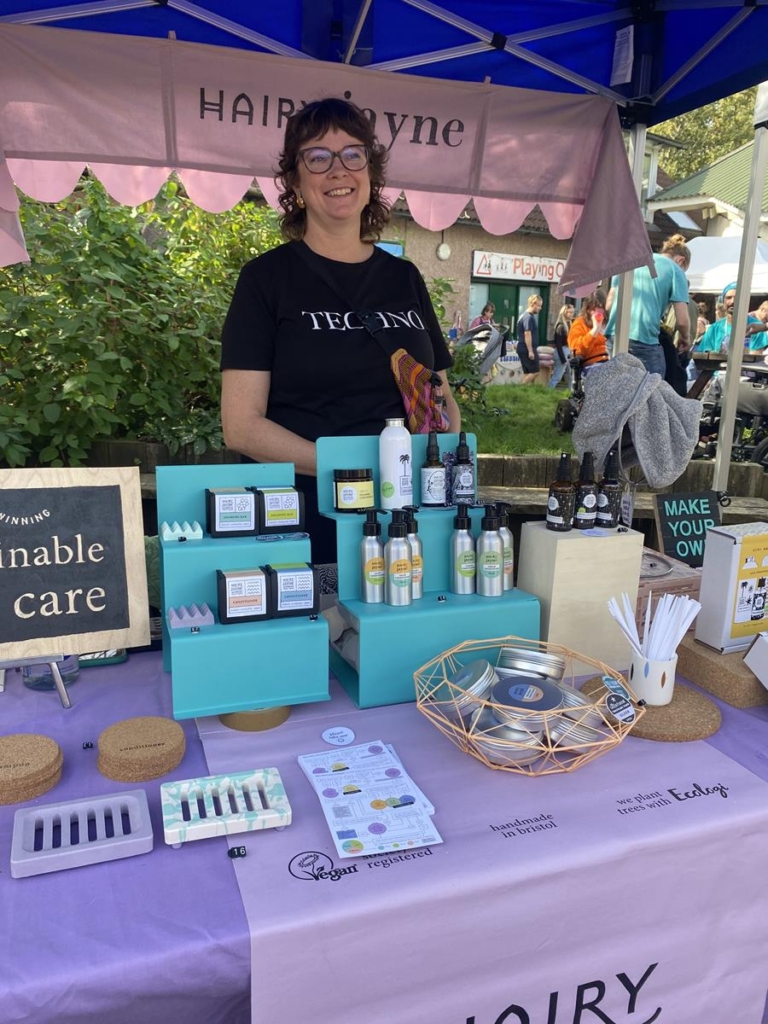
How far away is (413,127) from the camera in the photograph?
2928mm

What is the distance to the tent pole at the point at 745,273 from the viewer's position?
3.20m

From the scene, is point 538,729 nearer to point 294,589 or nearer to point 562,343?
point 294,589

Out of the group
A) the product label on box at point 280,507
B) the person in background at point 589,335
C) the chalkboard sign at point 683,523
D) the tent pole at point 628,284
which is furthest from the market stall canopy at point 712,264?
the product label on box at point 280,507

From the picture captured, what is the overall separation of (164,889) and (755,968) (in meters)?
0.84

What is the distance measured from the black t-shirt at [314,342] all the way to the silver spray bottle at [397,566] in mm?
605

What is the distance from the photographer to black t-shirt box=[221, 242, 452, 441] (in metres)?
1.83

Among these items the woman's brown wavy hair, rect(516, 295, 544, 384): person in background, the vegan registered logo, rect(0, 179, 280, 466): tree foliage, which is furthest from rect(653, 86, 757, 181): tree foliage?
the vegan registered logo

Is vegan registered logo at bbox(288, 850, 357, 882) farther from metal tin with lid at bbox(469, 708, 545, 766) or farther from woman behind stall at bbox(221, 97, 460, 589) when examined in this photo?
woman behind stall at bbox(221, 97, 460, 589)

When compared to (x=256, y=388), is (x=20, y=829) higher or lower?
lower

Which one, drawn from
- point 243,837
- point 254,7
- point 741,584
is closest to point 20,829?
point 243,837

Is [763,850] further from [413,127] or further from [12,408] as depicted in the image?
[12,408]

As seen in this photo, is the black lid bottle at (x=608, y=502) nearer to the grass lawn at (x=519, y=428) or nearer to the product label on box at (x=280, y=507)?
the product label on box at (x=280, y=507)

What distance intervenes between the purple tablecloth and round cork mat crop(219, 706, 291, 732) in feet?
0.82

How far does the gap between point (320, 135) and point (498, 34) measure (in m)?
1.27
